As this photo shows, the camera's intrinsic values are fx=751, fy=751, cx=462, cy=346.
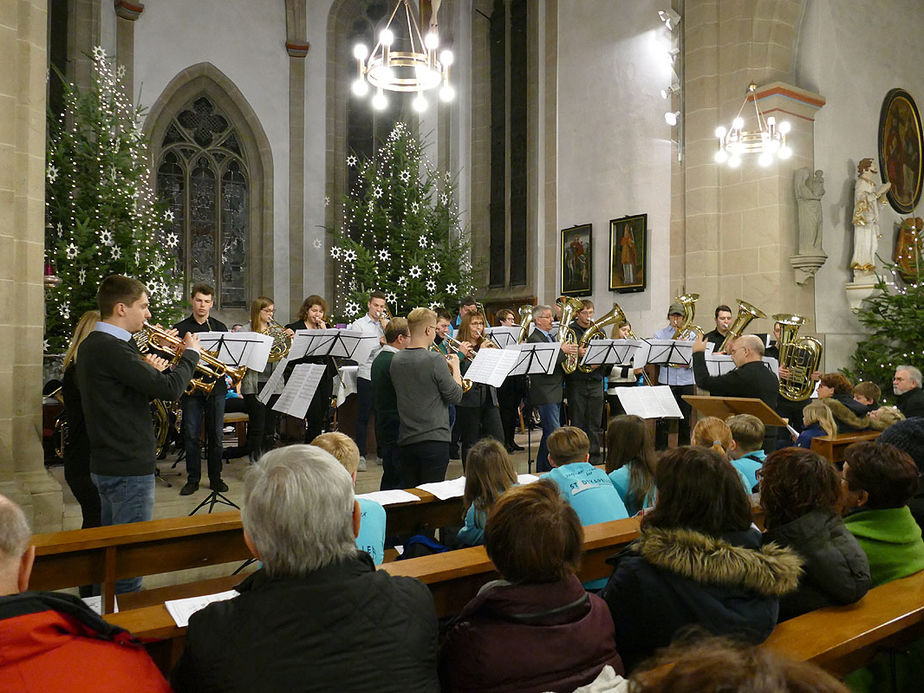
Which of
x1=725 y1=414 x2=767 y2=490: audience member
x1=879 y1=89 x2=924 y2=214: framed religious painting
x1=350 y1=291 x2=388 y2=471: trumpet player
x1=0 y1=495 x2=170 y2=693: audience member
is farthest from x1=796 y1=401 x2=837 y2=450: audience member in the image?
x1=879 y1=89 x2=924 y2=214: framed religious painting

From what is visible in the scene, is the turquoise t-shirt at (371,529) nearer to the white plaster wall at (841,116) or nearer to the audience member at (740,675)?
the audience member at (740,675)

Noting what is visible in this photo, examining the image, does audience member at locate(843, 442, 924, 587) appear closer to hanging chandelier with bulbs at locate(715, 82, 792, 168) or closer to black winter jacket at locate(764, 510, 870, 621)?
black winter jacket at locate(764, 510, 870, 621)

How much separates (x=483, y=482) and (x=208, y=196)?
40.6 feet

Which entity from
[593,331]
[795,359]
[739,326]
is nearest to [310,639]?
[593,331]

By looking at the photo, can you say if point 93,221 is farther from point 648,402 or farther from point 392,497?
point 392,497

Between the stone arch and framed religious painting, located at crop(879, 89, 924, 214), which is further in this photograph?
the stone arch

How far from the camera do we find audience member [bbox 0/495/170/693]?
4.05ft

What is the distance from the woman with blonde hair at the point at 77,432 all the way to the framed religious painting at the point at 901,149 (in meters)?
11.2

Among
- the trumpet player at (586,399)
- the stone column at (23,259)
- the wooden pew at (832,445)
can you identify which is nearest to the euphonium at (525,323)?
the trumpet player at (586,399)

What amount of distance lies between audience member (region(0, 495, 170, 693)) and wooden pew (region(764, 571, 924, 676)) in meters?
1.44

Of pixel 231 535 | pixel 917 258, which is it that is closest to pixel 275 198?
pixel 917 258

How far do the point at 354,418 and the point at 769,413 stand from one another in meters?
4.35

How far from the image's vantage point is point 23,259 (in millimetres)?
4969

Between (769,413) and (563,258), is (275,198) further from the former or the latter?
(769,413)
